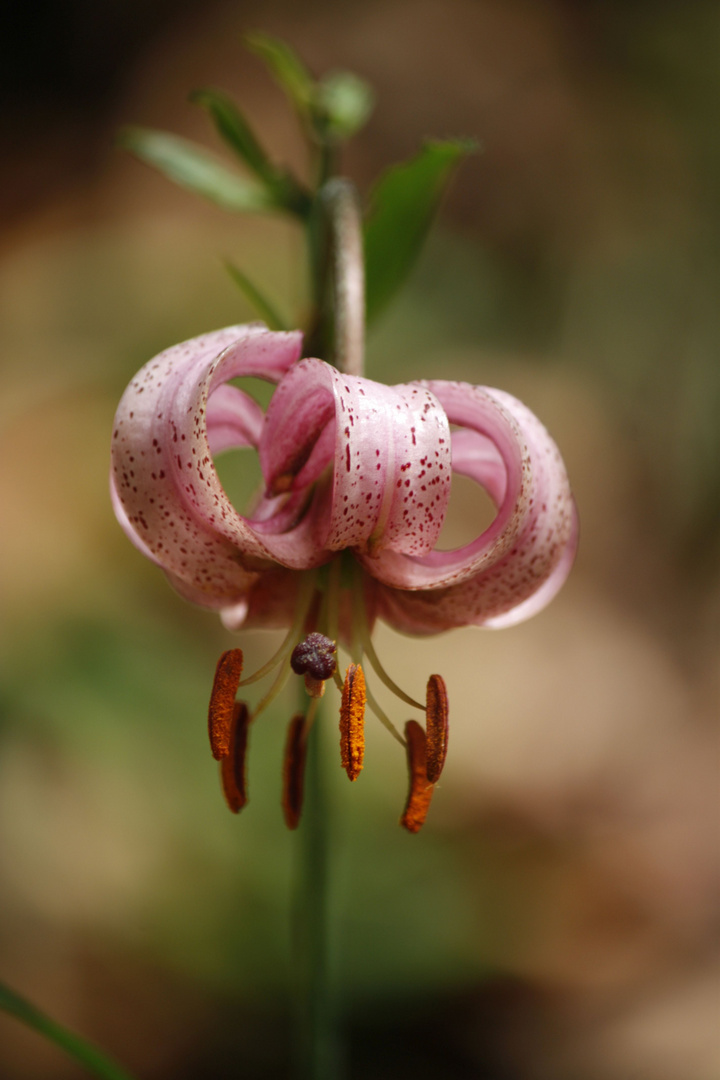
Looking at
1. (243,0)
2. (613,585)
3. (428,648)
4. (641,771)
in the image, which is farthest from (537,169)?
(641,771)

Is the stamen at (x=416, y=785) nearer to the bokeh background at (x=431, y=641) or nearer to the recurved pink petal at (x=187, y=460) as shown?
the recurved pink petal at (x=187, y=460)

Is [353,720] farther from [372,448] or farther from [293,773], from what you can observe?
[372,448]

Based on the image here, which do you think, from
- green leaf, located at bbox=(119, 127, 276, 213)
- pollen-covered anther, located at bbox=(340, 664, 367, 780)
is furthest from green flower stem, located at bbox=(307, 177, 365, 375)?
pollen-covered anther, located at bbox=(340, 664, 367, 780)

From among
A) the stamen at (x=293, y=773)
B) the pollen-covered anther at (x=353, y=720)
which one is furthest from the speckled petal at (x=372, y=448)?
the stamen at (x=293, y=773)

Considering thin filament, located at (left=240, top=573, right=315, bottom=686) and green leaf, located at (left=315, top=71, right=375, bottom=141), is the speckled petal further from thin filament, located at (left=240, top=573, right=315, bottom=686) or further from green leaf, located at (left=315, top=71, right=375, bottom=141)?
green leaf, located at (left=315, top=71, right=375, bottom=141)

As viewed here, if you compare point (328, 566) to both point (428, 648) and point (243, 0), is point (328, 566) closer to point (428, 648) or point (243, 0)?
point (428, 648)
